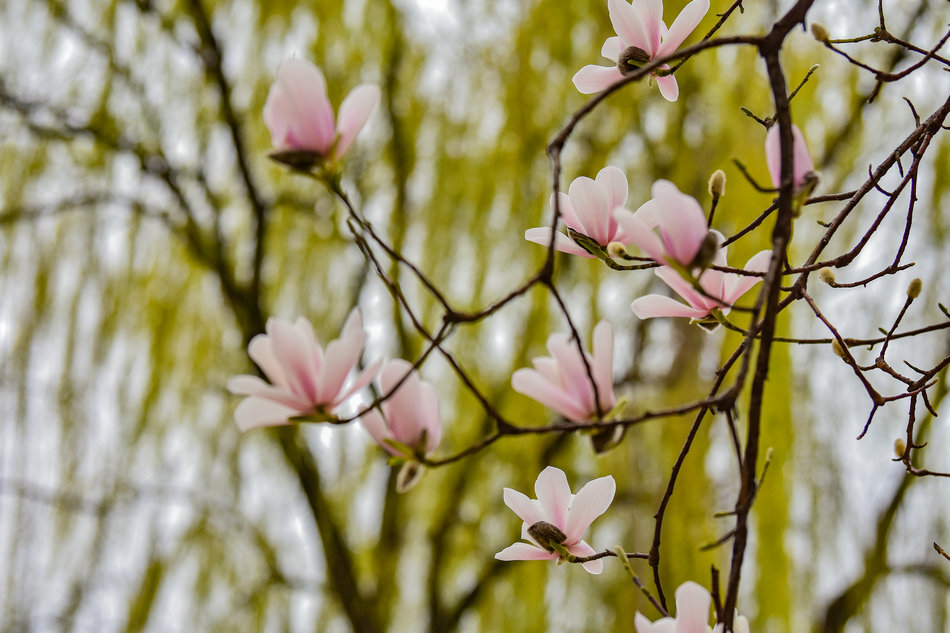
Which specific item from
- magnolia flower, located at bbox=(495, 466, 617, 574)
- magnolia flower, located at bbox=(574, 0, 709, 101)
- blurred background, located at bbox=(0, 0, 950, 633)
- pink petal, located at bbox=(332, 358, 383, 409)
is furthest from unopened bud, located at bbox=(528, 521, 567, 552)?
blurred background, located at bbox=(0, 0, 950, 633)

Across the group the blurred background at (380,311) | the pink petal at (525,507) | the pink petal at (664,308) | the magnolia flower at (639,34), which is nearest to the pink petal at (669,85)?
the magnolia flower at (639,34)

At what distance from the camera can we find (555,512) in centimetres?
40

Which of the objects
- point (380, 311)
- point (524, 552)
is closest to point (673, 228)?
point (524, 552)

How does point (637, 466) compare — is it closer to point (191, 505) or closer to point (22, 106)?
point (191, 505)

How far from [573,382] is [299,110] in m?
0.18

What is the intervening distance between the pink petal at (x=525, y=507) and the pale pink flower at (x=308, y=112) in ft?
0.58

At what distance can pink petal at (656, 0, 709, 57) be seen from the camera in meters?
0.40

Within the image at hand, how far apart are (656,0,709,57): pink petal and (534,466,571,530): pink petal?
22 centimetres

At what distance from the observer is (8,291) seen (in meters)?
1.46

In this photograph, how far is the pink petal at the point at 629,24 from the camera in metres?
0.41

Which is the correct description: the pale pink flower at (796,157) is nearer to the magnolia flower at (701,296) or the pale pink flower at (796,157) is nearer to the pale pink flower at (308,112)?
the magnolia flower at (701,296)

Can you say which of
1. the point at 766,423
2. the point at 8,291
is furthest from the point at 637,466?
the point at 8,291

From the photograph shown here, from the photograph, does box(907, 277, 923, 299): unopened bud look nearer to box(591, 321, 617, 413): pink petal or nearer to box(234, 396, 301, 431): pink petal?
box(591, 321, 617, 413): pink petal

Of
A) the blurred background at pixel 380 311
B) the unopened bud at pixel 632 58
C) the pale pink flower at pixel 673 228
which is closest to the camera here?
the pale pink flower at pixel 673 228
